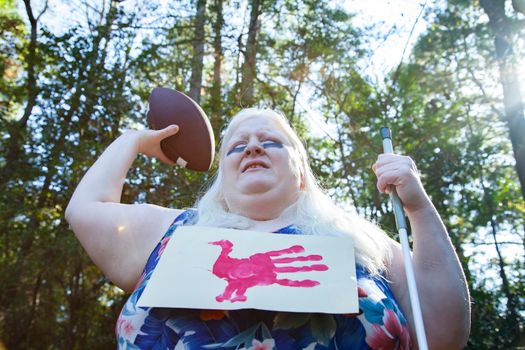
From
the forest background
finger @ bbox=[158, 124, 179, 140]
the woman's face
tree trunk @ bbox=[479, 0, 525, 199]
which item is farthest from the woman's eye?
tree trunk @ bbox=[479, 0, 525, 199]

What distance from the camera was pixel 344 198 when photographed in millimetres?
6570

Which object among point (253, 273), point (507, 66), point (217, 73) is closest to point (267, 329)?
point (253, 273)

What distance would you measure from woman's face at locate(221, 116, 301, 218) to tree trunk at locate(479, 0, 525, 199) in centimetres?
603

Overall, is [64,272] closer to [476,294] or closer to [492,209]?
[476,294]

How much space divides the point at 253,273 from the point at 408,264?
1.26 feet

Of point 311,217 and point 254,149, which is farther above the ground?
point 254,149

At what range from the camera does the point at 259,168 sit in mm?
1532

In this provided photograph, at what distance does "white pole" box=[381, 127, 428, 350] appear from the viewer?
926 millimetres

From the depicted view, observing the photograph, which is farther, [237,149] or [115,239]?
[237,149]

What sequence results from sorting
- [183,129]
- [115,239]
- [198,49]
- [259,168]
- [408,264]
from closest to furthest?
[408,264]
[115,239]
[259,168]
[183,129]
[198,49]

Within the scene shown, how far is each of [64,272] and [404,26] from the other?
599 centimetres

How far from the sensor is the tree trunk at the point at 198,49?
20.3 feet

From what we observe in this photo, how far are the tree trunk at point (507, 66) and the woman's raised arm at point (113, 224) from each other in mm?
6424

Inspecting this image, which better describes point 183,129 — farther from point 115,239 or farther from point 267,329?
point 267,329
